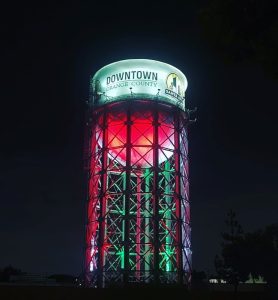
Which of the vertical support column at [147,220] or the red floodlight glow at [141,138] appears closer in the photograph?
the vertical support column at [147,220]

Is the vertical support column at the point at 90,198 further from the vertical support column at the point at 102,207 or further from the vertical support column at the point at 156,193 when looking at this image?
the vertical support column at the point at 156,193

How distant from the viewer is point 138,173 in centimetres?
4484

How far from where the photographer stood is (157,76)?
146 feet

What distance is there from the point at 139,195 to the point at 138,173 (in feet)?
7.54

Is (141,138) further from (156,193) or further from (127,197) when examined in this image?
(127,197)

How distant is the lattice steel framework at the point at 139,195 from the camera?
40469 millimetres

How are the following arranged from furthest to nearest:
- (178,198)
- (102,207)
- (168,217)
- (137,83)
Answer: (137,83) → (168,217) → (178,198) → (102,207)
